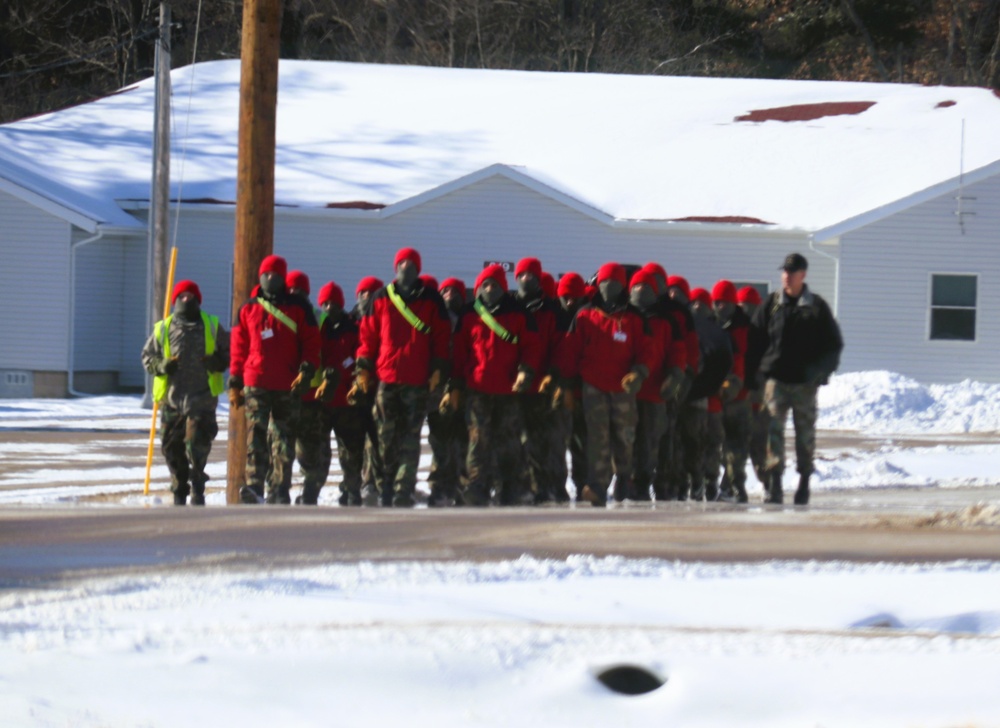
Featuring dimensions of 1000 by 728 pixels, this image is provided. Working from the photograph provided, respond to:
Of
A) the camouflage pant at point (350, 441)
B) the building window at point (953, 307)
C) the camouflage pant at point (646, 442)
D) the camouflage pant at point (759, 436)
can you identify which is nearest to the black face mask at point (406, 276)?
the camouflage pant at point (350, 441)

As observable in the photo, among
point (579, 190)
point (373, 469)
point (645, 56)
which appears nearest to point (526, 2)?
point (645, 56)

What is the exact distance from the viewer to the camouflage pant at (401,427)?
39.5 ft

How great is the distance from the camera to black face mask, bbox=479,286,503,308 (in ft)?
39.7

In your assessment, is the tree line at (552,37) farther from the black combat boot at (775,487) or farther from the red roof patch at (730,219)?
the black combat boot at (775,487)

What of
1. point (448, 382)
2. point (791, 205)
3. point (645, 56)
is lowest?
point (448, 382)

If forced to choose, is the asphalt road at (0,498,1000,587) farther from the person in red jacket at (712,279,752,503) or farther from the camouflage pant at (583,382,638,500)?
the person in red jacket at (712,279,752,503)

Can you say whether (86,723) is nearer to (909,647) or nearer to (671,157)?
(909,647)

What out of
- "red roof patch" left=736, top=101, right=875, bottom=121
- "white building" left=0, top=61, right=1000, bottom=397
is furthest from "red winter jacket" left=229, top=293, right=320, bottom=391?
"red roof patch" left=736, top=101, right=875, bottom=121

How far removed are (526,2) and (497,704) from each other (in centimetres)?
4480

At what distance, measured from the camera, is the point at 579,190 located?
29.6 metres

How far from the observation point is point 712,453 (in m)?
14.1

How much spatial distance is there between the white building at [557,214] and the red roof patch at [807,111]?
10cm

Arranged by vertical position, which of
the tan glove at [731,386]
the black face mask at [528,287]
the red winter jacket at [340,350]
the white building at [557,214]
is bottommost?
the tan glove at [731,386]

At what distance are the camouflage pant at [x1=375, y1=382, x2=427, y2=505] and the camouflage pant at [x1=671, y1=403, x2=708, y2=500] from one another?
269cm
